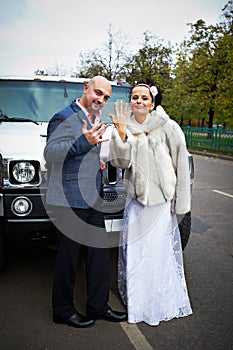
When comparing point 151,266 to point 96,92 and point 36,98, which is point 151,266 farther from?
point 36,98

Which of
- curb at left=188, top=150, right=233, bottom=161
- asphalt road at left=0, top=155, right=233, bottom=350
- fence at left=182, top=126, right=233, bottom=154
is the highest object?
fence at left=182, top=126, right=233, bottom=154

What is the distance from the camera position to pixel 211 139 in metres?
16.2

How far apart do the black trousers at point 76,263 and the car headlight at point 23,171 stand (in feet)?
1.29

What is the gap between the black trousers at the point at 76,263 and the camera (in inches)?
100

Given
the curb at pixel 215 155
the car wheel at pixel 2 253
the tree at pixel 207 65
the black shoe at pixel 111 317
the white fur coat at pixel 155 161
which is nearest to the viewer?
the white fur coat at pixel 155 161

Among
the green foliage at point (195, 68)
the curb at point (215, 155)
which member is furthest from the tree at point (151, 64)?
the curb at point (215, 155)

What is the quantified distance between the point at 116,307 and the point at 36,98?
261cm

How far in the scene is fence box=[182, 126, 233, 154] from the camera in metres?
14.8

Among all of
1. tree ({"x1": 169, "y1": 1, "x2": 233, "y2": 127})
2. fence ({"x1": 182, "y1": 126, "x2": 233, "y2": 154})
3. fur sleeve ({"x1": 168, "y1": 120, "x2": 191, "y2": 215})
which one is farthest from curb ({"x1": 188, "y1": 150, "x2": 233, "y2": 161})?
fur sleeve ({"x1": 168, "y1": 120, "x2": 191, "y2": 215})

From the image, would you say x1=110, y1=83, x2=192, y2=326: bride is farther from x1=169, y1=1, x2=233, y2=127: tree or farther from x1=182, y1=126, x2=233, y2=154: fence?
x1=169, y1=1, x2=233, y2=127: tree

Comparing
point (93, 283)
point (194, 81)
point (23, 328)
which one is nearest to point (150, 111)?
point (93, 283)

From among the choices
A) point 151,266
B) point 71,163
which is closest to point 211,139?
point 151,266

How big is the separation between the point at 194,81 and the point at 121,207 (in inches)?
712

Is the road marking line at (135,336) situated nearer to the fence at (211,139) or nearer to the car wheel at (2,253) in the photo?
the car wheel at (2,253)
